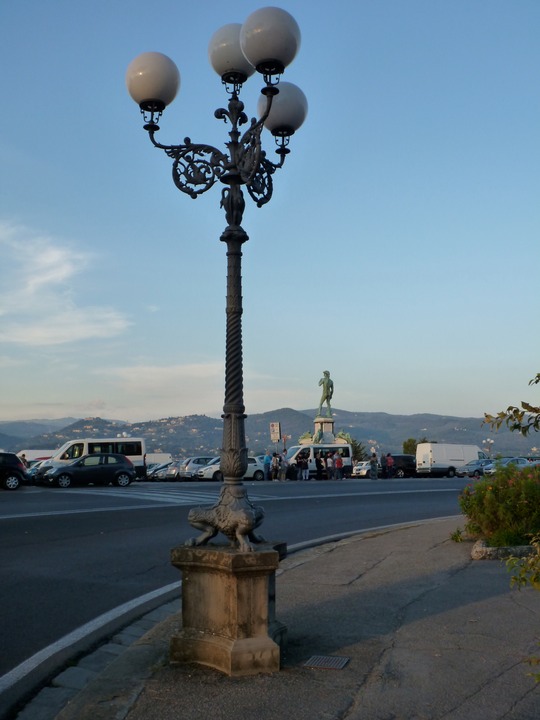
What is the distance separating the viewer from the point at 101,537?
1323cm

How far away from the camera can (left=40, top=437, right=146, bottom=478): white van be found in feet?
117

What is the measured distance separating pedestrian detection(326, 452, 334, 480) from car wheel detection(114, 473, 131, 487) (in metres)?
14.5

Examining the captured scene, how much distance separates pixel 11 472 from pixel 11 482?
372 millimetres

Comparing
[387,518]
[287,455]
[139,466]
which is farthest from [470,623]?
[287,455]

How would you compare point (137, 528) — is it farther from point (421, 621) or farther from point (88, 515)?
point (421, 621)

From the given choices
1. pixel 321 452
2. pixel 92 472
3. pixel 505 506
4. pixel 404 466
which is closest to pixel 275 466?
pixel 321 452

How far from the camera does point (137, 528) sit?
1466 cm

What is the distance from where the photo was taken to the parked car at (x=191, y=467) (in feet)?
142

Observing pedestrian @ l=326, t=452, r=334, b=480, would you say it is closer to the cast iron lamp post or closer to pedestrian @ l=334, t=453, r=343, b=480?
pedestrian @ l=334, t=453, r=343, b=480

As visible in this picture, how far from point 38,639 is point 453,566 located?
5.10 meters

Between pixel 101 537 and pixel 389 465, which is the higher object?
pixel 389 465

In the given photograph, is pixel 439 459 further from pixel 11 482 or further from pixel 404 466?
pixel 11 482

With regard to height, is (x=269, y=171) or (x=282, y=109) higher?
(x=282, y=109)

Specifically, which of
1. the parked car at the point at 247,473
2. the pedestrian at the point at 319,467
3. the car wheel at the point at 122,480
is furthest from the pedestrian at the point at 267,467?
the car wheel at the point at 122,480
